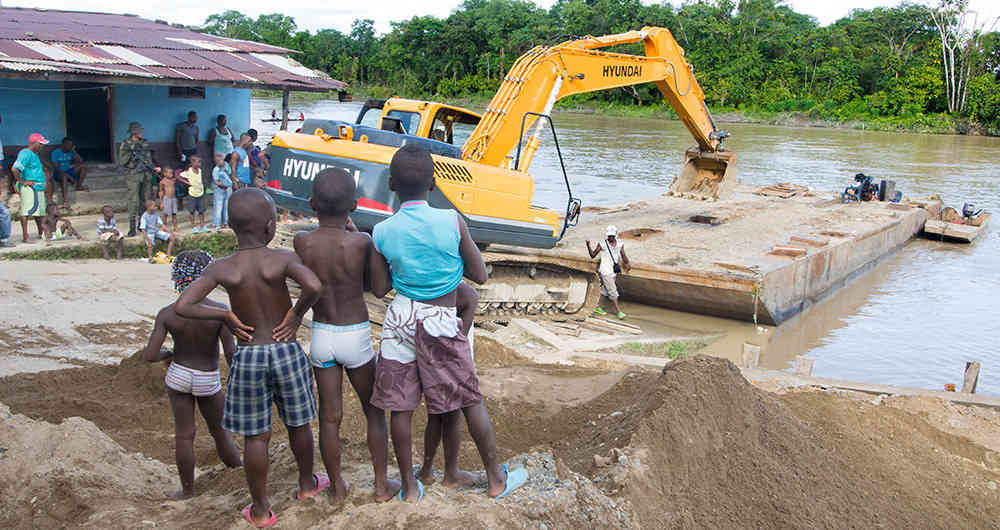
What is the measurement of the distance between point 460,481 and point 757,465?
1.77 metres

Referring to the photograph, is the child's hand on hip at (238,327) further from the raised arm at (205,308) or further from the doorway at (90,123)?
the doorway at (90,123)

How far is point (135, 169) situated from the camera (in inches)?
454

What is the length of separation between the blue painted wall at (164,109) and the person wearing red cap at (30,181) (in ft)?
8.01

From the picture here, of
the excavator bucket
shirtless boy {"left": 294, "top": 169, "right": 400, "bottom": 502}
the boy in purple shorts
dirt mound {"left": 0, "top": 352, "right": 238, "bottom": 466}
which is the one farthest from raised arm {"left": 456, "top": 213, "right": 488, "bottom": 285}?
the excavator bucket

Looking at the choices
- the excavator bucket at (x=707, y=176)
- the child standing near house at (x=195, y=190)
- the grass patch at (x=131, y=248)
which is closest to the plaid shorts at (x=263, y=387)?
the grass patch at (x=131, y=248)

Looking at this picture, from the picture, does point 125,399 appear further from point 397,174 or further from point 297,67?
point 297,67

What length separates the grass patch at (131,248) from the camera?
1006cm

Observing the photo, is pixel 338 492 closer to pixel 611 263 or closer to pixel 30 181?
pixel 611 263

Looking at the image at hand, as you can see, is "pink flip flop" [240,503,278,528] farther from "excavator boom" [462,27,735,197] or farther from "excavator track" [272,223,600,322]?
"excavator boom" [462,27,735,197]

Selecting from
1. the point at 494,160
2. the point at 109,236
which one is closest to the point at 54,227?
the point at 109,236

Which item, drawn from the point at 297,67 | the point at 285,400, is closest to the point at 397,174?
the point at 285,400

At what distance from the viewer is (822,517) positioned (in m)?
4.26

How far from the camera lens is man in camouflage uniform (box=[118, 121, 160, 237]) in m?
11.5

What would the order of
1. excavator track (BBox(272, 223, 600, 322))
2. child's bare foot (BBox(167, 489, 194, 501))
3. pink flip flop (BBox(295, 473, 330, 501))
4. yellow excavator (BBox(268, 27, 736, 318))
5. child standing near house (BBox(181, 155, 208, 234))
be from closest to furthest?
pink flip flop (BBox(295, 473, 330, 501)) → child's bare foot (BBox(167, 489, 194, 501)) → yellow excavator (BBox(268, 27, 736, 318)) → excavator track (BBox(272, 223, 600, 322)) → child standing near house (BBox(181, 155, 208, 234))
